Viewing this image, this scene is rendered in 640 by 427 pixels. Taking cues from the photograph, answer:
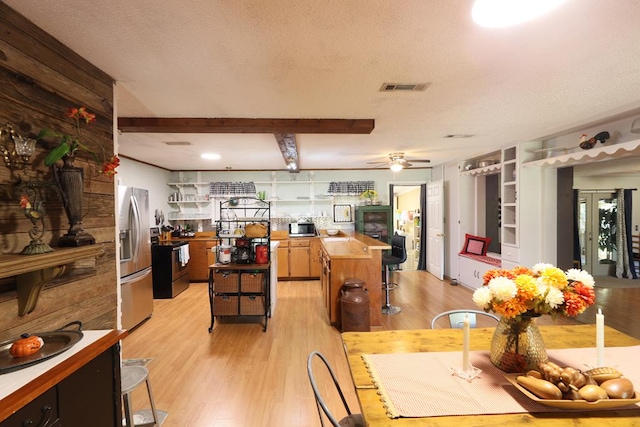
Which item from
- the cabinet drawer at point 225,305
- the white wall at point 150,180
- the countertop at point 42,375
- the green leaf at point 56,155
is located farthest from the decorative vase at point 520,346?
the white wall at point 150,180

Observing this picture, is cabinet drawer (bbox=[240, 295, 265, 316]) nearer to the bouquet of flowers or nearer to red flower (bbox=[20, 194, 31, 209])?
red flower (bbox=[20, 194, 31, 209])

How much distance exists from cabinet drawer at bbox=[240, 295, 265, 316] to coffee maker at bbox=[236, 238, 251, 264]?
44cm

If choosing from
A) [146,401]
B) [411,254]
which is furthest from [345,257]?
[411,254]

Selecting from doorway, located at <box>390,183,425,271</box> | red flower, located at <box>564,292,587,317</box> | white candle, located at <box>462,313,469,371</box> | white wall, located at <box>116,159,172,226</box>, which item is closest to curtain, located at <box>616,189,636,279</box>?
doorway, located at <box>390,183,425,271</box>

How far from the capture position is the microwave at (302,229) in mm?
6168

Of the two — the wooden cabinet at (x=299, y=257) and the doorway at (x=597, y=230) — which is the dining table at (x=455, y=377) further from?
the doorway at (x=597, y=230)

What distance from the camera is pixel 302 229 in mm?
6223

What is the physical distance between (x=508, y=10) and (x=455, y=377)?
1514 millimetres

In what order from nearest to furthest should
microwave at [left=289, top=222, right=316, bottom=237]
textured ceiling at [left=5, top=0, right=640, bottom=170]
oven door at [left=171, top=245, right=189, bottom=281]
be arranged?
textured ceiling at [left=5, top=0, right=640, bottom=170] → oven door at [left=171, top=245, right=189, bottom=281] → microwave at [left=289, top=222, right=316, bottom=237]

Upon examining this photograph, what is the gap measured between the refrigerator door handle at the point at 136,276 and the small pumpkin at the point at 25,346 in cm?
243

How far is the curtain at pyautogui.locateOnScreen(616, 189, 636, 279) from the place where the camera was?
18.6ft

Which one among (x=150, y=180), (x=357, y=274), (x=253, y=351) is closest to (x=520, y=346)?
(x=357, y=274)

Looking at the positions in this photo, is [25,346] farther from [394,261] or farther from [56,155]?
[394,261]

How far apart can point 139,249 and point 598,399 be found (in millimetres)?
4264
